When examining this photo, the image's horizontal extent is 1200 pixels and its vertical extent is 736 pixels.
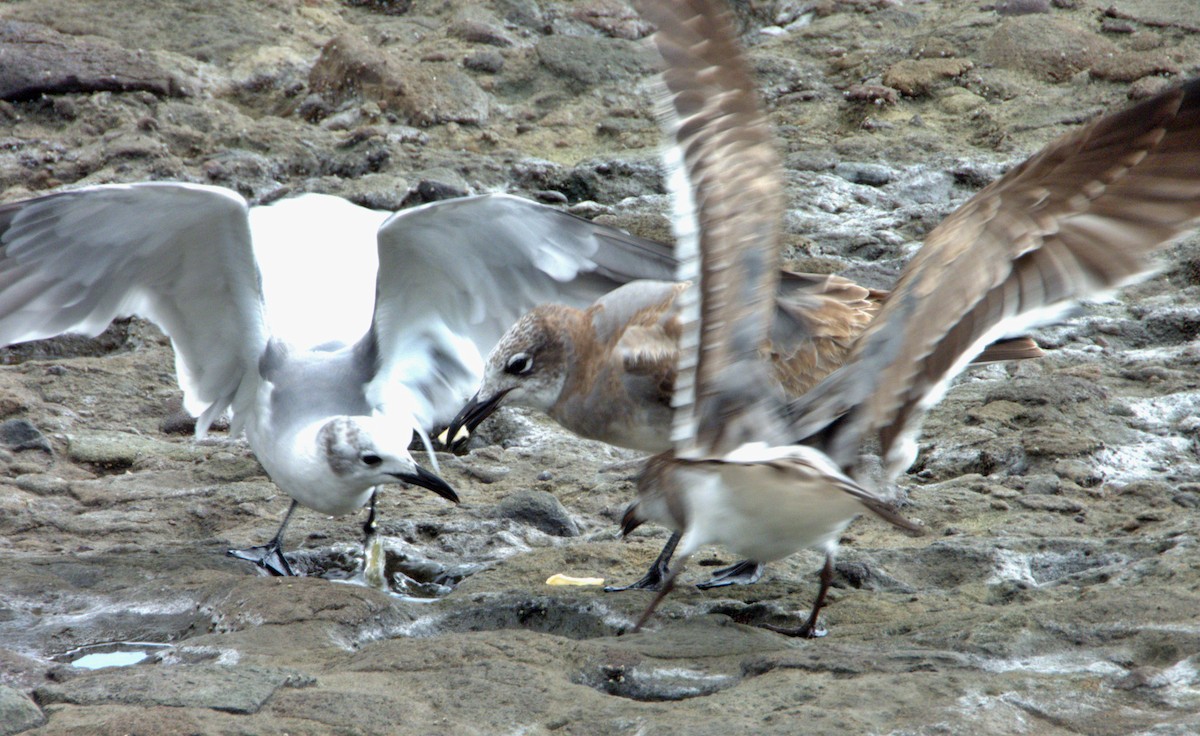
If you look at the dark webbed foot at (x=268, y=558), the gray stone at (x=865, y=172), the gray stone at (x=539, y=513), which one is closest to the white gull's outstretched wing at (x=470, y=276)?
the gray stone at (x=539, y=513)

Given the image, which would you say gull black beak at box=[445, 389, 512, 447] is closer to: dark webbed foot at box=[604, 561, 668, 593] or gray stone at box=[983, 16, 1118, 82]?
dark webbed foot at box=[604, 561, 668, 593]

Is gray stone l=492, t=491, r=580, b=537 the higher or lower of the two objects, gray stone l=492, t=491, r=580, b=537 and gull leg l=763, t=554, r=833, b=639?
the lower

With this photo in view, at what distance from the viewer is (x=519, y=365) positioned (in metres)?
4.32

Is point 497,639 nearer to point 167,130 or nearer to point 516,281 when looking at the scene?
point 516,281

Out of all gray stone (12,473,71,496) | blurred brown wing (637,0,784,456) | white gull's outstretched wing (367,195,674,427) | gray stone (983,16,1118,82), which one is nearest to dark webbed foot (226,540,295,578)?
white gull's outstretched wing (367,195,674,427)

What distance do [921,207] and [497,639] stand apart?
4.40 m

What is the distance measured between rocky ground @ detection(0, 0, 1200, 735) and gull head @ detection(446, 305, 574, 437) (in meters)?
0.37

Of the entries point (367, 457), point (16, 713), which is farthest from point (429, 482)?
point (16, 713)

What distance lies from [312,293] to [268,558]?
102cm

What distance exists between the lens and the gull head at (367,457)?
4098 millimetres

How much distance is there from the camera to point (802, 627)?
3271 millimetres

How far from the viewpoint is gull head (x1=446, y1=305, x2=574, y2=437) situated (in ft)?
14.1

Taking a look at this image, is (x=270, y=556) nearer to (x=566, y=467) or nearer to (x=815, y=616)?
(x=566, y=467)

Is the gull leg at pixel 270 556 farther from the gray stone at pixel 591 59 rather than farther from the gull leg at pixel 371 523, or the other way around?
the gray stone at pixel 591 59
